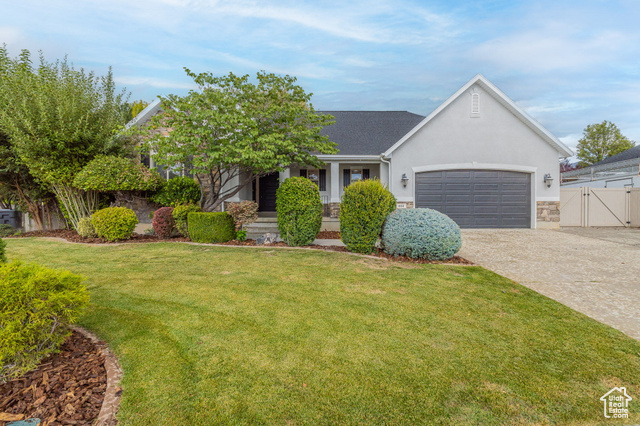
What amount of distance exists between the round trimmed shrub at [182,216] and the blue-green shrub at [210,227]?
580 mm

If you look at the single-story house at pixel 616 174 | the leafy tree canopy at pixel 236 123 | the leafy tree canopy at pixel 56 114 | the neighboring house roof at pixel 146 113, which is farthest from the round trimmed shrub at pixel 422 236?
the single-story house at pixel 616 174

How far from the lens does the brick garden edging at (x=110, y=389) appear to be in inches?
78.2

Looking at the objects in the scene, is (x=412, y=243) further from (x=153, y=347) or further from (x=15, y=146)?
(x=15, y=146)

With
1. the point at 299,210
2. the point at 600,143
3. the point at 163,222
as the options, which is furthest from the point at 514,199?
the point at 600,143

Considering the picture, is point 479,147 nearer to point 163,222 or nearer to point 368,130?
point 368,130

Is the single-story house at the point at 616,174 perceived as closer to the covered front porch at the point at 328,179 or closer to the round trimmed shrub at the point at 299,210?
the covered front porch at the point at 328,179

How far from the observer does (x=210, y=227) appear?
9.08 meters

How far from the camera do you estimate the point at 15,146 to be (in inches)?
368

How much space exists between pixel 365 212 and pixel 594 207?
44.9 feet

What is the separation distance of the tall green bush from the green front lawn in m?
0.55

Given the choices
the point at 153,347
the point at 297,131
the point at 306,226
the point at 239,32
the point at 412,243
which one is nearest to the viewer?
the point at 153,347

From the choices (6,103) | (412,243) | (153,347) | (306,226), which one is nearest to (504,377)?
(153,347)

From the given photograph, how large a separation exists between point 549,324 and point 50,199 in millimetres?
15621

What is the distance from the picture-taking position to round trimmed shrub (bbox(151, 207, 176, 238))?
9578 millimetres
